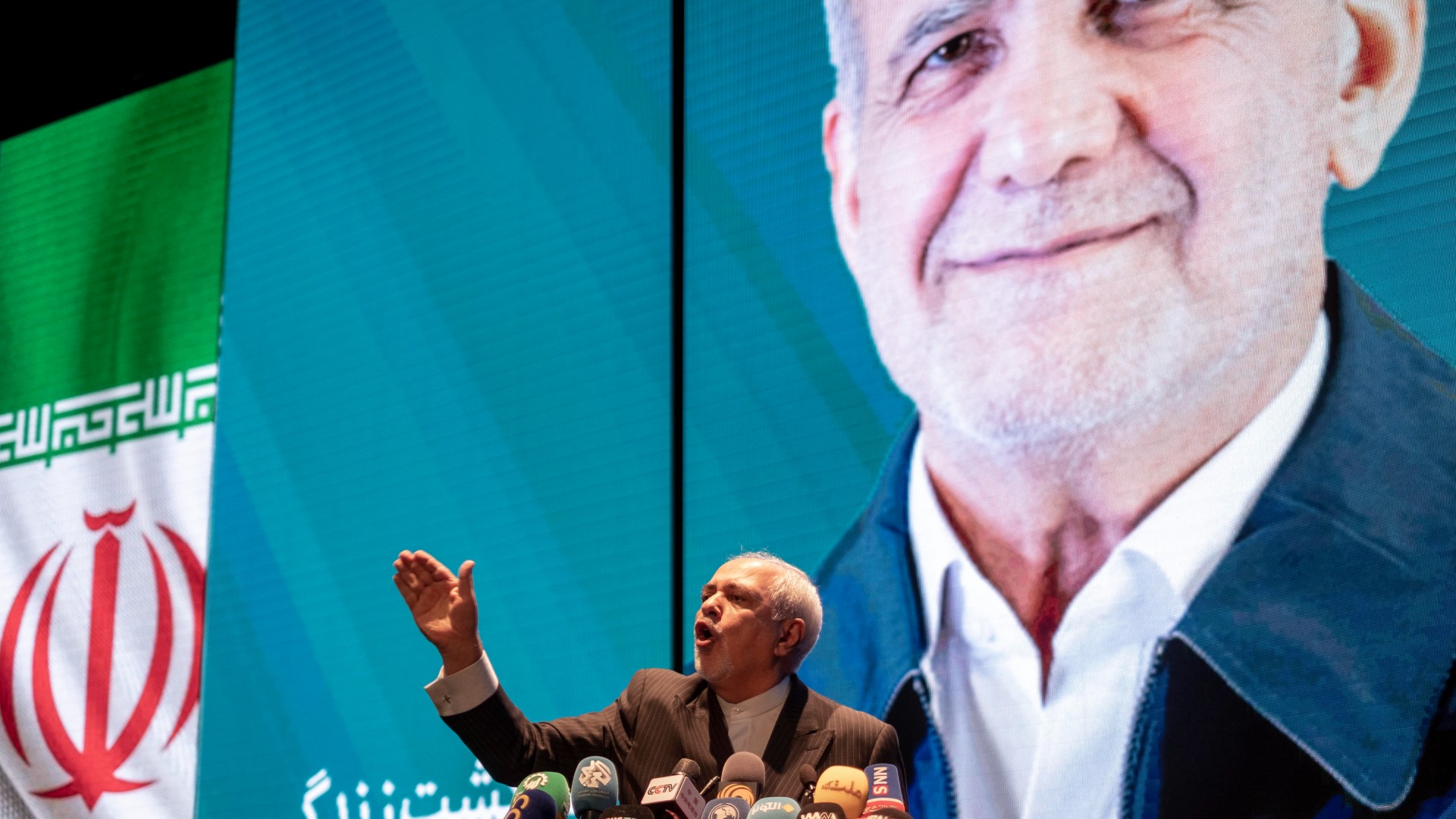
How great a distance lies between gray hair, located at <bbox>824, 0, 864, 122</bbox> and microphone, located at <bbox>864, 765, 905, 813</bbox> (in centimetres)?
185

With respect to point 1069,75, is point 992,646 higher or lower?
lower

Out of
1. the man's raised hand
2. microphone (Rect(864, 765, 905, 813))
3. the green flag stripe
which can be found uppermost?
the green flag stripe

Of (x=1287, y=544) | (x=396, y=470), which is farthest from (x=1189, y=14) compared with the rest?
(x=396, y=470)

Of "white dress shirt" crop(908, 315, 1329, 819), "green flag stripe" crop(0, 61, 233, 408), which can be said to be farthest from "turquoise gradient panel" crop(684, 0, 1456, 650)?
"green flag stripe" crop(0, 61, 233, 408)

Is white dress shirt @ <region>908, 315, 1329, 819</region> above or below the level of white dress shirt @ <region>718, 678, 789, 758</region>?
below

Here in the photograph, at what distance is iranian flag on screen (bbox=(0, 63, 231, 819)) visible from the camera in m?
4.38

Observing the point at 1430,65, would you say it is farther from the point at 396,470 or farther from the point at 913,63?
the point at 396,470

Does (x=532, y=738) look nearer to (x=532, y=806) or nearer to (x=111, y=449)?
(x=532, y=806)

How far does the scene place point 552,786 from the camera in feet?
6.64

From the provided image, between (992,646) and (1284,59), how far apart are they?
4.22ft

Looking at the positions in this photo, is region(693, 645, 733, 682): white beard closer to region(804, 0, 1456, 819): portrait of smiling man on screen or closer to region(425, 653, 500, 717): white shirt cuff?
region(425, 653, 500, 717): white shirt cuff

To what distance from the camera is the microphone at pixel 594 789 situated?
2.05 m

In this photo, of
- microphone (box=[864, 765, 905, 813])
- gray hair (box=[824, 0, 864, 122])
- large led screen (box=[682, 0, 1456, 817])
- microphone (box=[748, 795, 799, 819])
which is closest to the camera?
microphone (box=[748, 795, 799, 819])

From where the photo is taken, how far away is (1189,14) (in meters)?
3.15
